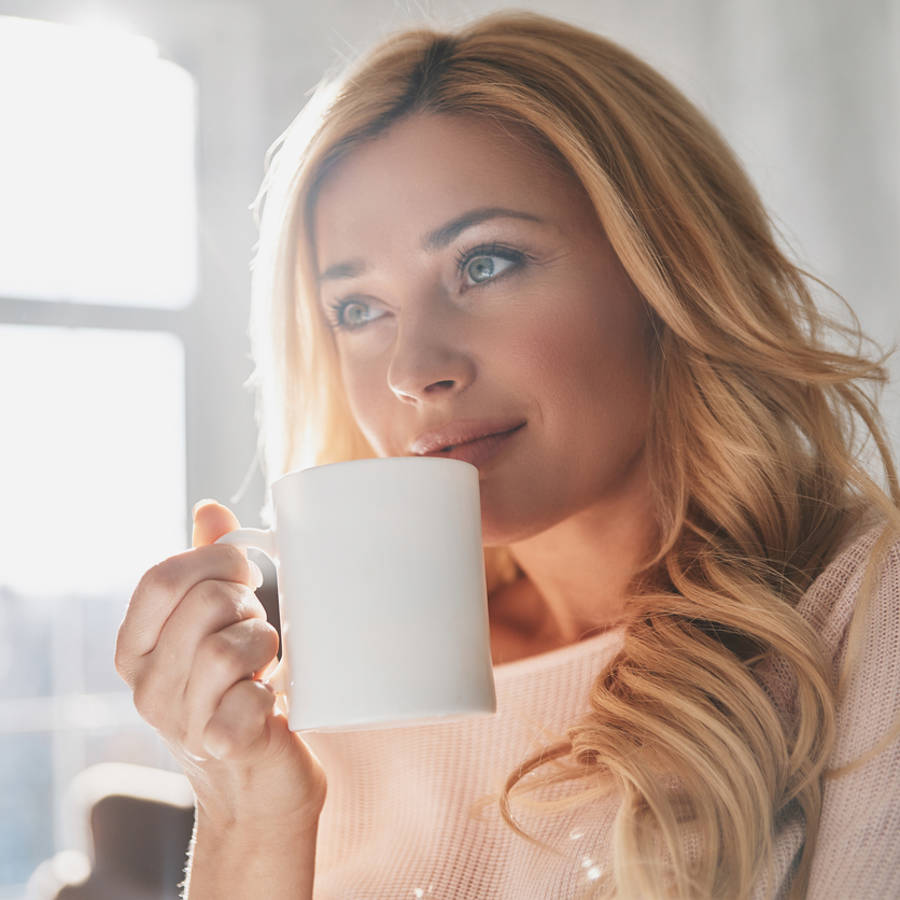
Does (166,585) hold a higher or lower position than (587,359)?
lower

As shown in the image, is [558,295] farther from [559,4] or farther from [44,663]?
[44,663]

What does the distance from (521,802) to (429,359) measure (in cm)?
40

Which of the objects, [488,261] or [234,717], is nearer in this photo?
[234,717]

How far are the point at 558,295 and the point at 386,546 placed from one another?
0.42 meters

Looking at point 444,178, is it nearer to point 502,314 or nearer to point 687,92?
point 502,314

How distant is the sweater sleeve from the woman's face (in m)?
0.29

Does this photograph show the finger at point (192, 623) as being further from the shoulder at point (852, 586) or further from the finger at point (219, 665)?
the shoulder at point (852, 586)

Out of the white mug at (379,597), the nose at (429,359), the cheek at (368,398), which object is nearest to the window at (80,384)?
the cheek at (368,398)

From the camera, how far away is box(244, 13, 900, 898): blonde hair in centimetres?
71

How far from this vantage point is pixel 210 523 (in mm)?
799

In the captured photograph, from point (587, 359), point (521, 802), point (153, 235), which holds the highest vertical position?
point (153, 235)

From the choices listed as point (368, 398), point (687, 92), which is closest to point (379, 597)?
point (368, 398)

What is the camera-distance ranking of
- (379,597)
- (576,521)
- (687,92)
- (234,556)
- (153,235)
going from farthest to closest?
(153,235) → (687,92) → (576,521) → (234,556) → (379,597)

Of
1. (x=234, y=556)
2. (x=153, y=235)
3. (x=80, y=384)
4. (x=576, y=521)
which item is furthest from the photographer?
(x=153, y=235)
